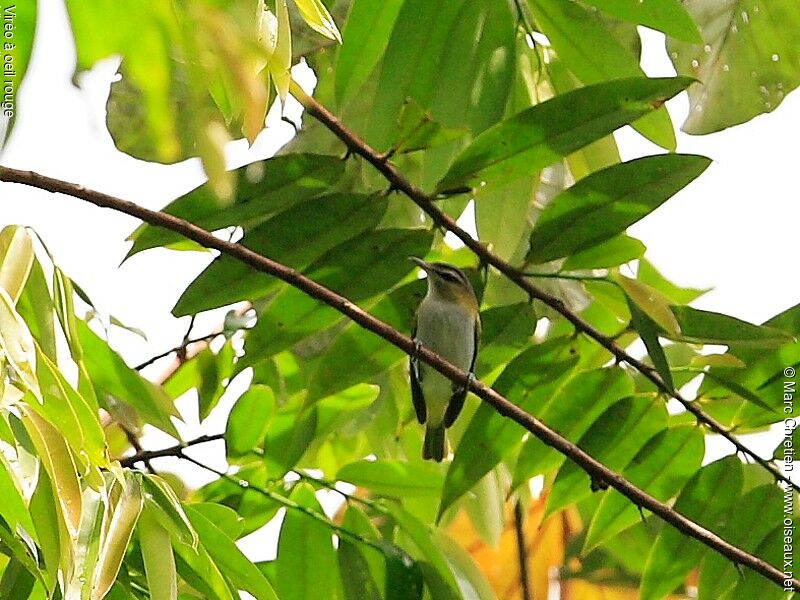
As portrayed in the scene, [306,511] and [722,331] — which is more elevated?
[722,331]

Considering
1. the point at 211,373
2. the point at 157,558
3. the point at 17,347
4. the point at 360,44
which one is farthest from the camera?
the point at 211,373

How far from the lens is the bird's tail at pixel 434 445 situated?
264 centimetres

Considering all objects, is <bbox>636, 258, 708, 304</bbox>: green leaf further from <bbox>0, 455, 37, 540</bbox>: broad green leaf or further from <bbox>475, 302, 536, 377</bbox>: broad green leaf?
<bbox>0, 455, 37, 540</bbox>: broad green leaf

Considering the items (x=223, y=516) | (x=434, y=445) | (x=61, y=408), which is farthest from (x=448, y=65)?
(x=434, y=445)

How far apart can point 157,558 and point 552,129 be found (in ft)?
2.99

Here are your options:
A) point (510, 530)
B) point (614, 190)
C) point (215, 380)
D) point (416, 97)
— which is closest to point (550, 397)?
point (614, 190)

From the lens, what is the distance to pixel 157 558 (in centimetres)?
101

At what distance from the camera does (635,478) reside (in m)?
1.83

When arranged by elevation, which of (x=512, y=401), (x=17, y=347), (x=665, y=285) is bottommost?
(x=17, y=347)

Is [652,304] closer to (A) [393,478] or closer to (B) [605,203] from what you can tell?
(B) [605,203]

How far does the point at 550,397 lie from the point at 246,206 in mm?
613

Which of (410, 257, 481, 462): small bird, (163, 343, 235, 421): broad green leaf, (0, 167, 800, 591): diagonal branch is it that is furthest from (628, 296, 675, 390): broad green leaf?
(410, 257, 481, 462): small bird

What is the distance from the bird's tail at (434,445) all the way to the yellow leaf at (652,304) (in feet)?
3.44

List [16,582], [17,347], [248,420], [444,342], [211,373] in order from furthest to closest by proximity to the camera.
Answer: [444,342] < [211,373] < [248,420] < [16,582] < [17,347]
